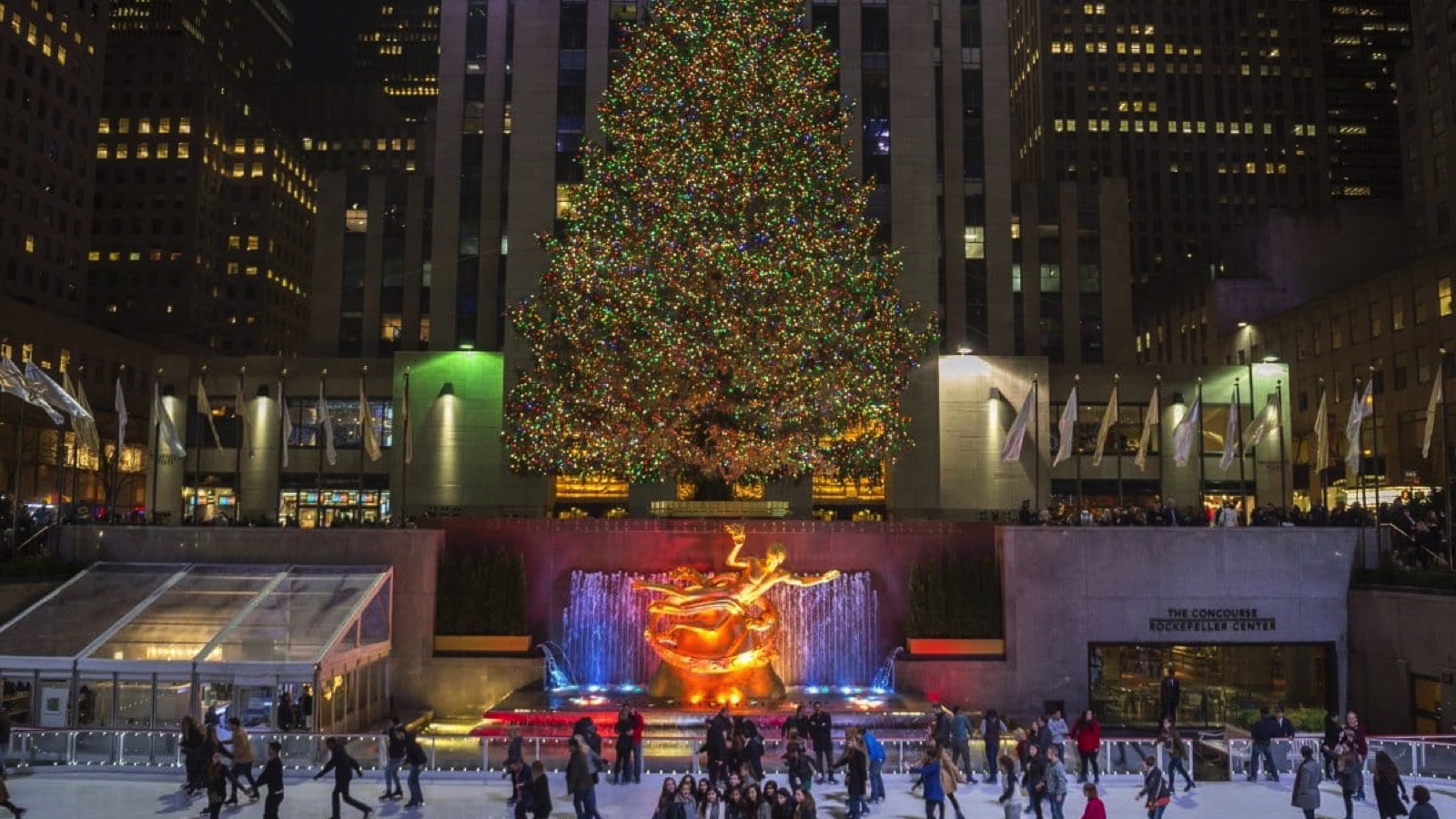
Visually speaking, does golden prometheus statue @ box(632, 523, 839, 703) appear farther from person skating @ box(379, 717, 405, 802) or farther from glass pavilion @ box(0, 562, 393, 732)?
person skating @ box(379, 717, 405, 802)

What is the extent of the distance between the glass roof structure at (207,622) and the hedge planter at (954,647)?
1427 cm

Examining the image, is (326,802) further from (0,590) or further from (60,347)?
(60,347)

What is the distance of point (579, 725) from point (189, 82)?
136 metres

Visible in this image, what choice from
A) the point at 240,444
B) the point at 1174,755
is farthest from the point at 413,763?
the point at 240,444

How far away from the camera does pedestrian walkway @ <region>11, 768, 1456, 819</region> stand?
68.0 ft

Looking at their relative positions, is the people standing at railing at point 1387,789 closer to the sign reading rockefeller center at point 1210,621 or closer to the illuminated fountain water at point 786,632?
the sign reading rockefeller center at point 1210,621

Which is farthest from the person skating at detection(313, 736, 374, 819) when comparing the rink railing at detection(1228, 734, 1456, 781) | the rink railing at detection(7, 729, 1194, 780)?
the rink railing at detection(1228, 734, 1456, 781)

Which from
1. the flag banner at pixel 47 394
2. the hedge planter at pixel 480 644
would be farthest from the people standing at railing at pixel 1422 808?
the flag banner at pixel 47 394

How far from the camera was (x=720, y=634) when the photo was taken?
99.3 ft

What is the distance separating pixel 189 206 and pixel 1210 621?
12873 cm

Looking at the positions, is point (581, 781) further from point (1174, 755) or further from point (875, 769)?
point (1174, 755)

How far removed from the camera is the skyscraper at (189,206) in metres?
133

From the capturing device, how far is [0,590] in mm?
30250

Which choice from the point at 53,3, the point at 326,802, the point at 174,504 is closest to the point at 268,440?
the point at 174,504
